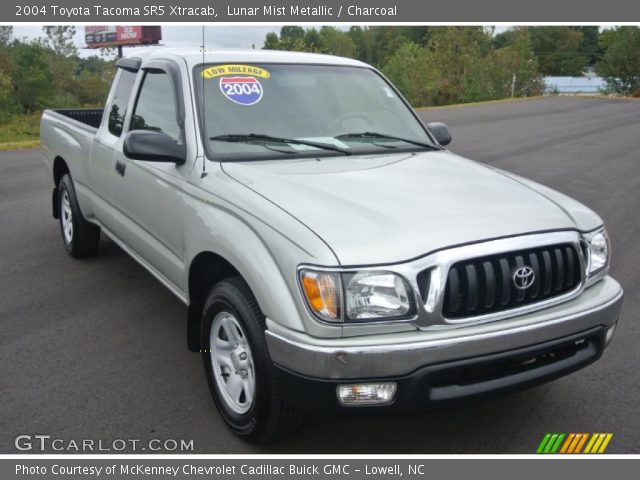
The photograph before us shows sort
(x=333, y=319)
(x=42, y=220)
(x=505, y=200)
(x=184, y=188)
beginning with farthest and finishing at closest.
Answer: (x=42, y=220) < (x=184, y=188) < (x=505, y=200) < (x=333, y=319)

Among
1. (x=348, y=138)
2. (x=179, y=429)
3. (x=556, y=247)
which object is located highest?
(x=348, y=138)

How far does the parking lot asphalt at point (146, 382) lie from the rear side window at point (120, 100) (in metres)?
1.35

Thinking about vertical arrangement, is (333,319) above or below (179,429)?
above

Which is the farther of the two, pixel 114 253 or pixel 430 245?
pixel 114 253

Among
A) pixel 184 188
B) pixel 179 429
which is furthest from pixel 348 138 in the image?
pixel 179 429

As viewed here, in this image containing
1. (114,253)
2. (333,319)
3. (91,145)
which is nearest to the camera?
(333,319)

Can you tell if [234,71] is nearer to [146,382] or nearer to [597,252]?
[146,382]

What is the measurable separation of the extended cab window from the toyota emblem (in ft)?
7.00

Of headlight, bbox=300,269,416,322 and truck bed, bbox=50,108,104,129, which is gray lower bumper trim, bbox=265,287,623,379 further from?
truck bed, bbox=50,108,104,129

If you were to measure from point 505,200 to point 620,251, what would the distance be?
378cm

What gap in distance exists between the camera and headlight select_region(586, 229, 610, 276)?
3.29 m

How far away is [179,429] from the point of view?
11.4 feet

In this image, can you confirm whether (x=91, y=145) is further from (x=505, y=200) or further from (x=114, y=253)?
(x=505, y=200)

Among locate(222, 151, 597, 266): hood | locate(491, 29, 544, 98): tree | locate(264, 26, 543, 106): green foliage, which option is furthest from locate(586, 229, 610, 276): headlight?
locate(491, 29, 544, 98): tree
